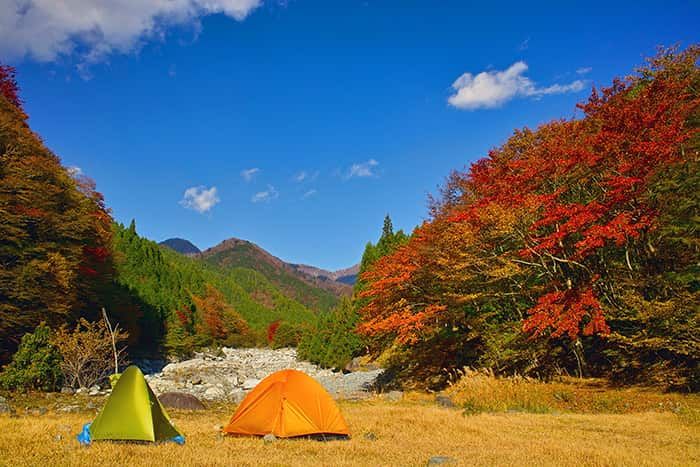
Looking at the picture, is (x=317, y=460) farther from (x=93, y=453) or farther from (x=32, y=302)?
(x=32, y=302)

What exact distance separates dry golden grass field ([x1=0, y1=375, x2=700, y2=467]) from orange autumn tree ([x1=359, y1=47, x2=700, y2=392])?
8.04 feet

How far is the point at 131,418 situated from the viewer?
28.0 feet

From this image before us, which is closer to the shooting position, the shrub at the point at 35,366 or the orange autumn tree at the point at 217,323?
the shrub at the point at 35,366

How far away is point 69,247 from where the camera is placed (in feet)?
77.9

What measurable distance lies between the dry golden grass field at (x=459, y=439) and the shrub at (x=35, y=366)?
176 inches

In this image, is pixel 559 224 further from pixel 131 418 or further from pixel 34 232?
pixel 34 232

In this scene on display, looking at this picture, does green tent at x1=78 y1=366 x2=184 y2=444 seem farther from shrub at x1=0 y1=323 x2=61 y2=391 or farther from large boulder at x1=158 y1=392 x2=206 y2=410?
shrub at x1=0 y1=323 x2=61 y2=391

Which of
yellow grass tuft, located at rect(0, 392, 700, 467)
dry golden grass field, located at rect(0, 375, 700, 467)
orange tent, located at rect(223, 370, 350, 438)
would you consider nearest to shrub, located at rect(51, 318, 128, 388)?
dry golden grass field, located at rect(0, 375, 700, 467)

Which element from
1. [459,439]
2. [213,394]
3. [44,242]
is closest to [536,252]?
[459,439]

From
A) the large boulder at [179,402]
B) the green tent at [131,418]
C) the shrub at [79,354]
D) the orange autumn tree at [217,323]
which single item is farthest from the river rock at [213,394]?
the orange autumn tree at [217,323]

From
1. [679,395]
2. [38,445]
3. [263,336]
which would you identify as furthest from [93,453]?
[263,336]

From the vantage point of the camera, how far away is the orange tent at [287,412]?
957 centimetres

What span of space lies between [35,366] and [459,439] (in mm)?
18292

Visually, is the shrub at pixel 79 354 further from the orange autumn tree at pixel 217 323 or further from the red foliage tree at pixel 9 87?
the orange autumn tree at pixel 217 323
